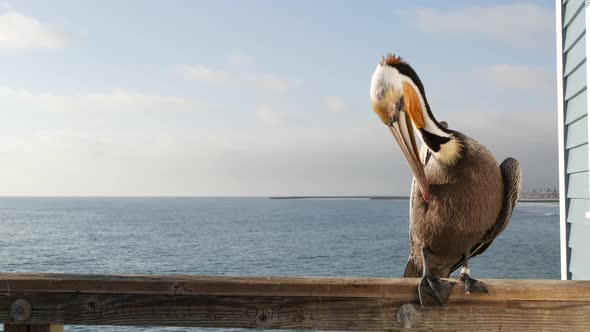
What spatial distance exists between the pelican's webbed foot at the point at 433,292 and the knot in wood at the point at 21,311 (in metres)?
1.21

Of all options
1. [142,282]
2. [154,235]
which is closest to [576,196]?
[142,282]

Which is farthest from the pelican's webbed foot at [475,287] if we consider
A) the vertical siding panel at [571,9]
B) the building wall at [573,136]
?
the vertical siding panel at [571,9]

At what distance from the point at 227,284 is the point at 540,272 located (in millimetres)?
33377

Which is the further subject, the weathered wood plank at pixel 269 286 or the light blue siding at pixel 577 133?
the light blue siding at pixel 577 133

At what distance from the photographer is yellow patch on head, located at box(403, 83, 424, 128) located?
1.66 m

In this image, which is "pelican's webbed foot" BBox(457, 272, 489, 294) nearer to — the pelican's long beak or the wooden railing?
the wooden railing

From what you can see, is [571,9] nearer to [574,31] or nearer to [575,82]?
[574,31]

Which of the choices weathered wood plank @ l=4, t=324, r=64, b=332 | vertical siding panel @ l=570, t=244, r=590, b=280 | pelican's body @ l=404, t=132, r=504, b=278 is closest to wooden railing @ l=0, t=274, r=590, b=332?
weathered wood plank @ l=4, t=324, r=64, b=332

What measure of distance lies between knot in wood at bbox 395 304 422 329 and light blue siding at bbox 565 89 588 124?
379cm

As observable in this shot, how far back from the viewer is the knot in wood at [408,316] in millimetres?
1681

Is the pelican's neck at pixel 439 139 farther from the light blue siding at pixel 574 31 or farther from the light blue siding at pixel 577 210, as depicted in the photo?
the light blue siding at pixel 577 210

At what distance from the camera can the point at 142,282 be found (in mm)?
1719

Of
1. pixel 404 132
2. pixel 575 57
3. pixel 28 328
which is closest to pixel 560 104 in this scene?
pixel 575 57

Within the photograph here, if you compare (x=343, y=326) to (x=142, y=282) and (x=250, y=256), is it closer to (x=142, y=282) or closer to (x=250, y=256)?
(x=142, y=282)
